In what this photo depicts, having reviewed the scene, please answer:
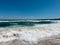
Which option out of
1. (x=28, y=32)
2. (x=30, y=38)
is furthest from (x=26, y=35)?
(x=28, y=32)

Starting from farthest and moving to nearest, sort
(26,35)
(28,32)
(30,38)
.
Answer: (28,32) < (26,35) < (30,38)

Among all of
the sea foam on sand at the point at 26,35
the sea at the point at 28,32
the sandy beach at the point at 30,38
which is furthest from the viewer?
the sea at the point at 28,32

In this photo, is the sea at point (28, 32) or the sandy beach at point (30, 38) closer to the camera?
the sandy beach at point (30, 38)

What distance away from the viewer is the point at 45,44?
26.2 feet

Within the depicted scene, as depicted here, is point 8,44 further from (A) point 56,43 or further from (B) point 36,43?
(A) point 56,43

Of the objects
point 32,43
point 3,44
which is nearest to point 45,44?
point 32,43

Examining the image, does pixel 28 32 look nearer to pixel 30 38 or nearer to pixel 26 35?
pixel 26 35

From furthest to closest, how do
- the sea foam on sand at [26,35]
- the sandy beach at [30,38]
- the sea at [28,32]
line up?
1. the sea at [28,32]
2. the sea foam on sand at [26,35]
3. the sandy beach at [30,38]

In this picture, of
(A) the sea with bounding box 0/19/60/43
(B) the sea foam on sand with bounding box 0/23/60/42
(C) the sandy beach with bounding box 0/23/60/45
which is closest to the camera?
(C) the sandy beach with bounding box 0/23/60/45

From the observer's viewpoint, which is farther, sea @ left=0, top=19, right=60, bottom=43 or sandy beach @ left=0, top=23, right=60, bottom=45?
sea @ left=0, top=19, right=60, bottom=43

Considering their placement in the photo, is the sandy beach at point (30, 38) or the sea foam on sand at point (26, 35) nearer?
the sandy beach at point (30, 38)

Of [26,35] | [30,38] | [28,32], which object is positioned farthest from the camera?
[28,32]

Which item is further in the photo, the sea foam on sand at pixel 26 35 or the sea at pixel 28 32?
the sea at pixel 28 32

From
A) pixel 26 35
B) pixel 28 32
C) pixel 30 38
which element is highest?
pixel 30 38
